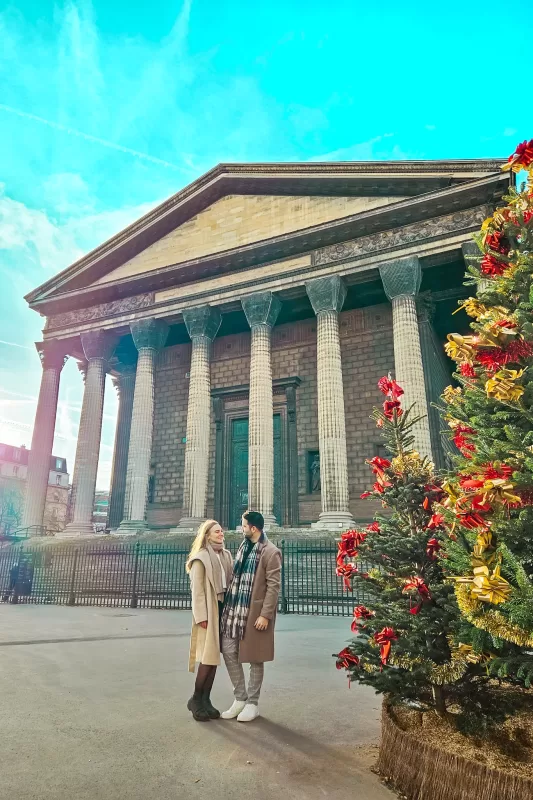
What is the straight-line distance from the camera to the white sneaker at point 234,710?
13.7ft

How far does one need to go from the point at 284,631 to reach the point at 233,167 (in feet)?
64.8

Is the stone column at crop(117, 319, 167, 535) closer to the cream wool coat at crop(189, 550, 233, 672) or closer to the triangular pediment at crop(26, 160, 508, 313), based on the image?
the triangular pediment at crop(26, 160, 508, 313)

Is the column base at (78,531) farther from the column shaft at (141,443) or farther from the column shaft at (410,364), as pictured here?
the column shaft at (410,364)

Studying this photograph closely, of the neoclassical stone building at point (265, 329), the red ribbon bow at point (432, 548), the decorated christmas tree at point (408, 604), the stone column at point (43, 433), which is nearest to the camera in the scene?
the decorated christmas tree at point (408, 604)

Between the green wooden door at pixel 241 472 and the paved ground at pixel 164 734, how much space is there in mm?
15101

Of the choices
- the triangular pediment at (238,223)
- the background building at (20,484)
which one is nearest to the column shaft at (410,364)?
the triangular pediment at (238,223)

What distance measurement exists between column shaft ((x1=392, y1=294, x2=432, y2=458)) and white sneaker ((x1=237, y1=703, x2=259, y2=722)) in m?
13.3

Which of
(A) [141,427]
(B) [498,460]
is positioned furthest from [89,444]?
(B) [498,460]

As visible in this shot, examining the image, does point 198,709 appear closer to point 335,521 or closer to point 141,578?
point 141,578

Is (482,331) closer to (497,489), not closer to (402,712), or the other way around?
(497,489)

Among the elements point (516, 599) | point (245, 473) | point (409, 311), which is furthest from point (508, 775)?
point (245, 473)

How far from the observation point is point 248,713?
4074mm

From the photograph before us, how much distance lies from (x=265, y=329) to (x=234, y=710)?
17246mm

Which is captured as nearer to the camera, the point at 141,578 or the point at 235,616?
the point at 235,616
